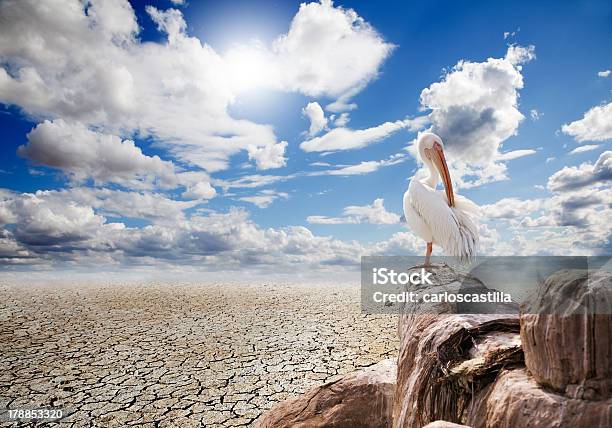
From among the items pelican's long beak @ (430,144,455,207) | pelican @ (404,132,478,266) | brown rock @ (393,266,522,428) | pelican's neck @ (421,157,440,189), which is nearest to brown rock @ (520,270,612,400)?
brown rock @ (393,266,522,428)

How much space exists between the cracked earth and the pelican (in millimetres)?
2871

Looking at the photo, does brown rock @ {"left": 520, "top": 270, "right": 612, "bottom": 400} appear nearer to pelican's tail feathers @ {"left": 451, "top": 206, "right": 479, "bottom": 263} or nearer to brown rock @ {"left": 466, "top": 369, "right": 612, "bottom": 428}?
brown rock @ {"left": 466, "top": 369, "right": 612, "bottom": 428}

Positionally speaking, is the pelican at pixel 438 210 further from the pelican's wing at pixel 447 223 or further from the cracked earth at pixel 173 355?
the cracked earth at pixel 173 355

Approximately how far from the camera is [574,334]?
1.06 meters

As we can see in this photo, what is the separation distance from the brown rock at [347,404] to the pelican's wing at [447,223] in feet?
8.87

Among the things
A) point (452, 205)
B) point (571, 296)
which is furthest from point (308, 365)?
point (571, 296)

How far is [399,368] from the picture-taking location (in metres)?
2.07

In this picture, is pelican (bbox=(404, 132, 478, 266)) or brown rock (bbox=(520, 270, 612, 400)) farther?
pelican (bbox=(404, 132, 478, 266))

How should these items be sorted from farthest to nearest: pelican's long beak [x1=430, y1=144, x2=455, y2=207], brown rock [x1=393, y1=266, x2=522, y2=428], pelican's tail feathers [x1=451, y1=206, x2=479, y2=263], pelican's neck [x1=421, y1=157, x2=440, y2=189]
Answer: pelican's neck [x1=421, y1=157, x2=440, y2=189] → pelican's long beak [x1=430, y1=144, x2=455, y2=207] → pelican's tail feathers [x1=451, y1=206, x2=479, y2=263] → brown rock [x1=393, y1=266, x2=522, y2=428]

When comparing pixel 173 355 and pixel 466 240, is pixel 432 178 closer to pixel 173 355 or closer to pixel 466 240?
pixel 466 240

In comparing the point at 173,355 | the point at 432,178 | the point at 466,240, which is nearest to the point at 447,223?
the point at 466,240

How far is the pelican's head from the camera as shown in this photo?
19.0ft

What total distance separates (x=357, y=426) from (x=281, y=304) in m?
10.8

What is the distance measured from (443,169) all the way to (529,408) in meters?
5.17
